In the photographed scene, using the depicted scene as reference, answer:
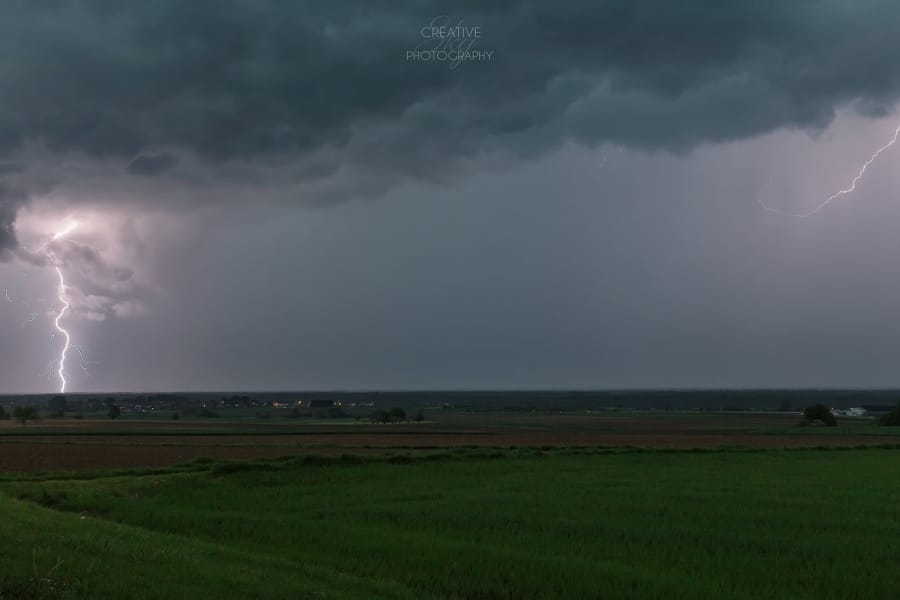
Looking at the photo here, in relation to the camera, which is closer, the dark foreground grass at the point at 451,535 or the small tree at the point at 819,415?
the dark foreground grass at the point at 451,535

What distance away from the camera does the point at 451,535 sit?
69.7ft

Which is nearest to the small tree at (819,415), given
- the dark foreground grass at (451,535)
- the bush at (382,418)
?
the bush at (382,418)

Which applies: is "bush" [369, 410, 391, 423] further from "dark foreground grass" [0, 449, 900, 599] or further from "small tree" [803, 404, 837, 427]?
"dark foreground grass" [0, 449, 900, 599]

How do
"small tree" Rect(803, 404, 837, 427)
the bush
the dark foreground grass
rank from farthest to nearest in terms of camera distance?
the bush < "small tree" Rect(803, 404, 837, 427) < the dark foreground grass

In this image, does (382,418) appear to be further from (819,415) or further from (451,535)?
(451,535)

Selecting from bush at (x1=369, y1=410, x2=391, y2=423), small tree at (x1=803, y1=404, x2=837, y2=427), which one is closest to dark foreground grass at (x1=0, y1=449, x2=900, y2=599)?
small tree at (x1=803, y1=404, x2=837, y2=427)

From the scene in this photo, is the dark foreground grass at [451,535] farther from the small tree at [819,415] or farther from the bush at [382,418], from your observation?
the bush at [382,418]

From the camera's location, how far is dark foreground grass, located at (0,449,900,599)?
1410 centimetres

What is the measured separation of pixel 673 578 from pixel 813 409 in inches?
5122

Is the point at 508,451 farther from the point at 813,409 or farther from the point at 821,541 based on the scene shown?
the point at 813,409

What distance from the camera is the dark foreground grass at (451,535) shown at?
46.3ft

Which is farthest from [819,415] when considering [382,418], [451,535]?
[451,535]

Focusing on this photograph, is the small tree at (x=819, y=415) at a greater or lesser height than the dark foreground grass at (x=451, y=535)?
lesser

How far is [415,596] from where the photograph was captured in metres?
14.2
